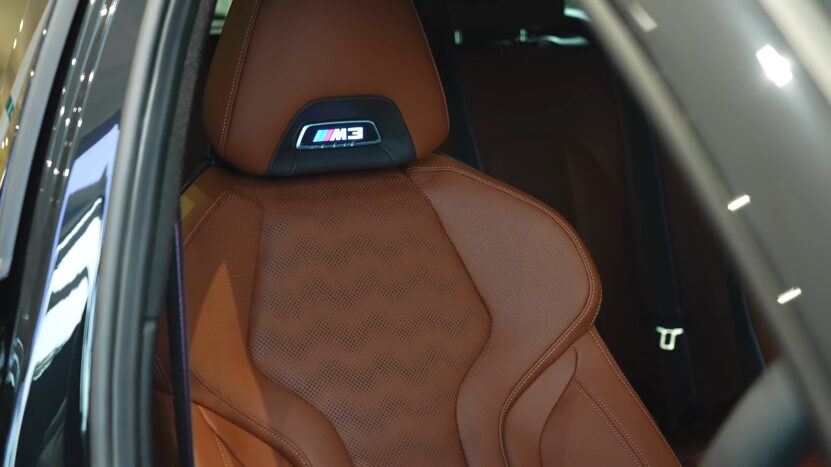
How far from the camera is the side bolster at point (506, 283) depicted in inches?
53.2

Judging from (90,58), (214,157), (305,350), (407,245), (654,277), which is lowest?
(654,277)

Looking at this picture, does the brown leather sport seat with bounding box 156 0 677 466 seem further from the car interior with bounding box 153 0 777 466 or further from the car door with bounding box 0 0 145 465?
the car door with bounding box 0 0 145 465

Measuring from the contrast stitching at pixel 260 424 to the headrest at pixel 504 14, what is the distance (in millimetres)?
1495

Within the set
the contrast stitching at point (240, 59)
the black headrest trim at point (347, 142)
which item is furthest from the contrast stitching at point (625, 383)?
the contrast stitching at point (240, 59)

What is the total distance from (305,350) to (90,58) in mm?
550

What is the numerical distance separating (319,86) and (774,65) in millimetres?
933

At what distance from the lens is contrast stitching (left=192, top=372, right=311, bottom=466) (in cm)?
115

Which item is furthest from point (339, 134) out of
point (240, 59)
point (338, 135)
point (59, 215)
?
point (59, 215)

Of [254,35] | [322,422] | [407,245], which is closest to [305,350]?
[322,422]

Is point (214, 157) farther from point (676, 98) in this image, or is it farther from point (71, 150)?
point (676, 98)

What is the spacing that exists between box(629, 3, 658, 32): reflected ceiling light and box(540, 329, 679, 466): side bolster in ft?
3.16

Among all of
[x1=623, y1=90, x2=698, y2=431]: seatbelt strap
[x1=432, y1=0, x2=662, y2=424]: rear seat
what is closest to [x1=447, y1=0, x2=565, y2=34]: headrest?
[x1=432, y1=0, x2=662, y2=424]: rear seat

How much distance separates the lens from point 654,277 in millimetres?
2412

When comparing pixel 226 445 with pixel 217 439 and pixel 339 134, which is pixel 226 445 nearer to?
pixel 217 439
